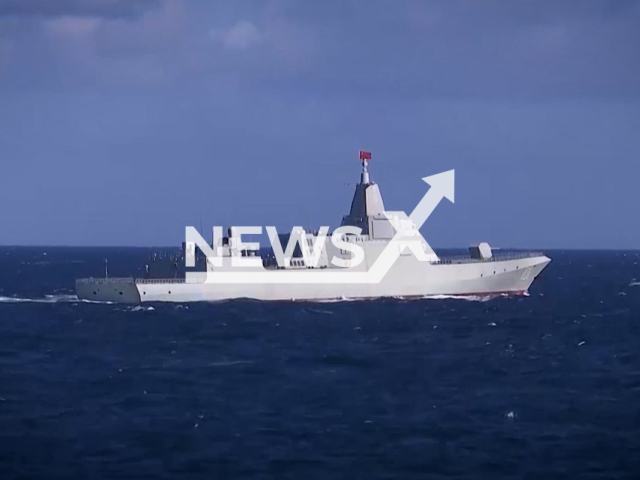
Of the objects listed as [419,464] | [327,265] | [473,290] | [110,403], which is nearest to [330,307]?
[327,265]

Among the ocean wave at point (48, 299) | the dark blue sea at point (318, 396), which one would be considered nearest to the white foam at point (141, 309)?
the dark blue sea at point (318, 396)

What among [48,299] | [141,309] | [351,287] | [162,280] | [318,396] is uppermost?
[162,280]

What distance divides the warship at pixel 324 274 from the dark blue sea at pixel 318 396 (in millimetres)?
4809

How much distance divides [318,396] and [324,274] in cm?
2594

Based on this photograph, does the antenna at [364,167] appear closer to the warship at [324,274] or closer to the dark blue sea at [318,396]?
the warship at [324,274]

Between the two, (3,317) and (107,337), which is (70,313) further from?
(107,337)

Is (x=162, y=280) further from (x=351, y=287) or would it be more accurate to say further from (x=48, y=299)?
(x=351, y=287)

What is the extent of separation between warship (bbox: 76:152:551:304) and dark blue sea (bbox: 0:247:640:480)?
4.81 m

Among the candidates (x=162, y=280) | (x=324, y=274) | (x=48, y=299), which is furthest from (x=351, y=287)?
(x=48, y=299)

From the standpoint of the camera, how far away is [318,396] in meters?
24.3

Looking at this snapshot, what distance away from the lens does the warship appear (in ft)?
160

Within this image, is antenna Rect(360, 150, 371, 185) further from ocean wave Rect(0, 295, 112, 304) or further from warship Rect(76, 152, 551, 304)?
ocean wave Rect(0, 295, 112, 304)

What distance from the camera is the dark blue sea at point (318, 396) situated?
59.6ft

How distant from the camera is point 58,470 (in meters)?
17.6
